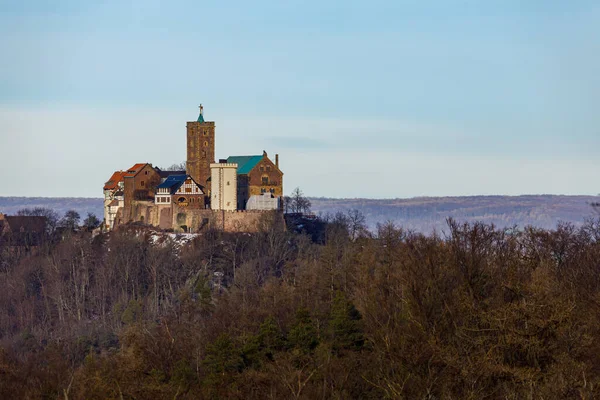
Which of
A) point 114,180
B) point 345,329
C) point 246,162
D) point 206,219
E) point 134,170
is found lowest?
point 345,329

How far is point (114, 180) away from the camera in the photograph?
112250 mm

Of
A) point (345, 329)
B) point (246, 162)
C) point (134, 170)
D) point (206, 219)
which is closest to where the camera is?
point (345, 329)

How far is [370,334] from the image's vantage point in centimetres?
5012

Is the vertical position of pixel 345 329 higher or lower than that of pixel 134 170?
lower

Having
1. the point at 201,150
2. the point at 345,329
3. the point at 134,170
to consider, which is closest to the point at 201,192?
the point at 201,150

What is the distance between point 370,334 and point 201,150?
5457 cm

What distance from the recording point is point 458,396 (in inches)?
1501

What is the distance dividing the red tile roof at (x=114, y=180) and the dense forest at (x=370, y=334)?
2316cm

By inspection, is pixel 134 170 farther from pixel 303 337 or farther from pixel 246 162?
pixel 303 337

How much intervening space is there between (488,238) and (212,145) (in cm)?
4964

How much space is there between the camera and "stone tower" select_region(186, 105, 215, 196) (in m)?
102

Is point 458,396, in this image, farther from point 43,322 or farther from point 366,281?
point 43,322

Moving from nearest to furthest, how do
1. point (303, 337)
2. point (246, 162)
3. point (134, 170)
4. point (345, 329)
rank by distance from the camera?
point (303, 337) → point (345, 329) → point (134, 170) → point (246, 162)

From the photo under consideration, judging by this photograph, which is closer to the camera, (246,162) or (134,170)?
(134,170)
